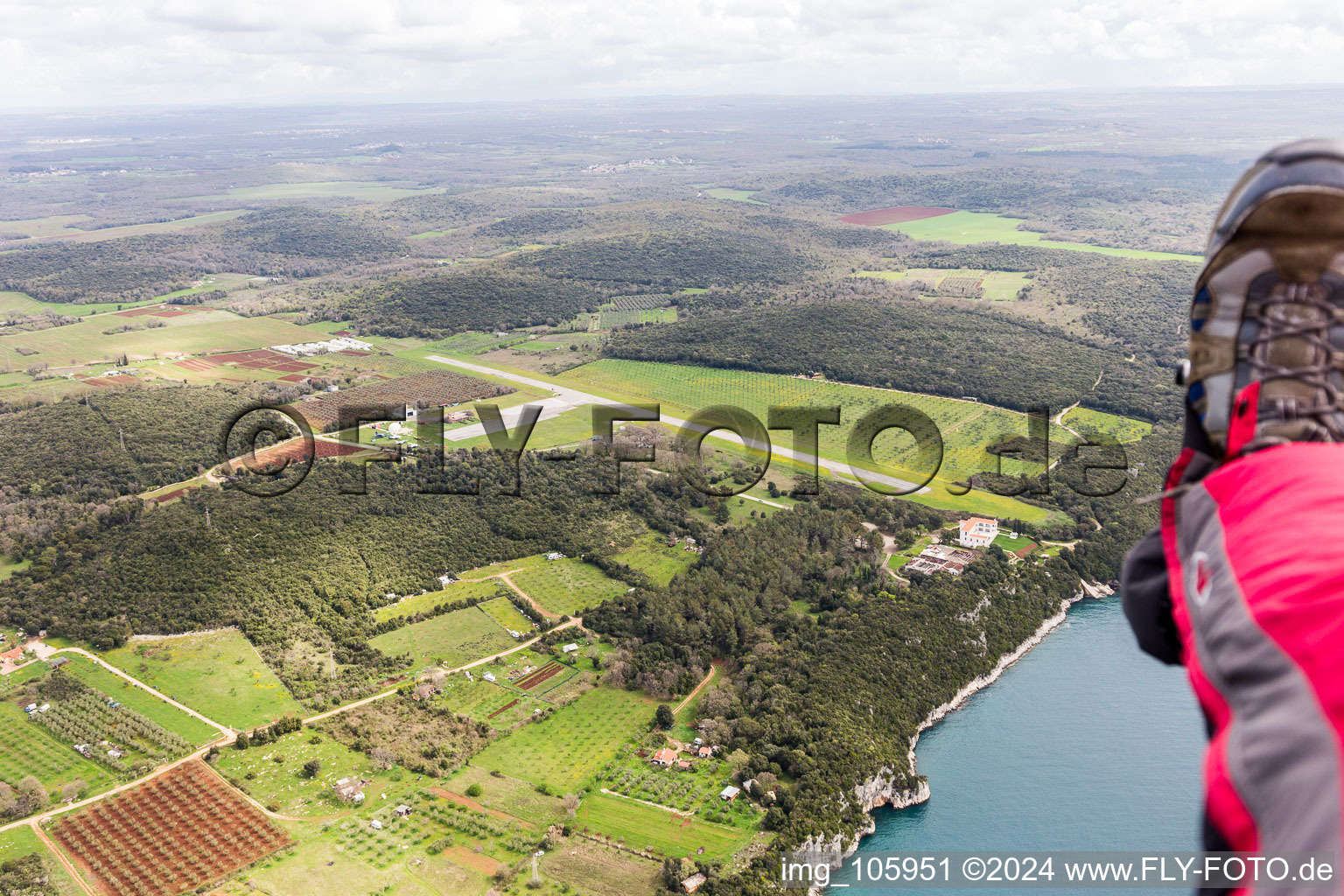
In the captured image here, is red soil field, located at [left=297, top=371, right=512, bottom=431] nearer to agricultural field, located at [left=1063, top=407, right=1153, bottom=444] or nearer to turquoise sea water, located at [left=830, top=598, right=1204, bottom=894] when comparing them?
agricultural field, located at [left=1063, top=407, right=1153, bottom=444]

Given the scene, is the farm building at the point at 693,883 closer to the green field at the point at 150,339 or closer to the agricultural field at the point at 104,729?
the agricultural field at the point at 104,729

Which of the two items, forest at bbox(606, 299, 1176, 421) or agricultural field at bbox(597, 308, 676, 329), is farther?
agricultural field at bbox(597, 308, 676, 329)

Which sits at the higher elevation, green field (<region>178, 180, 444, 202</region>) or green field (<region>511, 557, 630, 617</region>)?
green field (<region>178, 180, 444, 202</region>)

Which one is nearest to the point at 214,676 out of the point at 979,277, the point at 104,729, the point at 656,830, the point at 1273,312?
the point at 104,729

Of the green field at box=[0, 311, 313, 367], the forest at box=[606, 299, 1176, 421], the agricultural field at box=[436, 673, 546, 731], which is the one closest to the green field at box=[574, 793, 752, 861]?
the agricultural field at box=[436, 673, 546, 731]

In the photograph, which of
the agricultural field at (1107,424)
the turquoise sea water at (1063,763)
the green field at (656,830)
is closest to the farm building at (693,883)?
the green field at (656,830)

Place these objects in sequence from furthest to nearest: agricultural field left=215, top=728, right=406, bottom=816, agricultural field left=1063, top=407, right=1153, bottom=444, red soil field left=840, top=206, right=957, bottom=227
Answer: red soil field left=840, top=206, right=957, bottom=227
agricultural field left=1063, top=407, right=1153, bottom=444
agricultural field left=215, top=728, right=406, bottom=816
